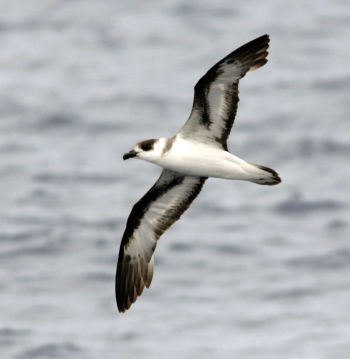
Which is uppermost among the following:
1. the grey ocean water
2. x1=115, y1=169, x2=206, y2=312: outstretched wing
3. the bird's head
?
the grey ocean water

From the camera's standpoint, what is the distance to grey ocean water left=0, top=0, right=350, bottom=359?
3688 centimetres

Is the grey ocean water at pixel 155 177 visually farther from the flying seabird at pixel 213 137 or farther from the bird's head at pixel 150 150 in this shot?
the bird's head at pixel 150 150

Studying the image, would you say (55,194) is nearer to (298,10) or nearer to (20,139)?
(20,139)

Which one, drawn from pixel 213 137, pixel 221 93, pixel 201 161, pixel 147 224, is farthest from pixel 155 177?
pixel 221 93

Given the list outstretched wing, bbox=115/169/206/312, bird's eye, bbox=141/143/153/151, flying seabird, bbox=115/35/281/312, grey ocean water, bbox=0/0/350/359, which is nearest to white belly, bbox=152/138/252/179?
flying seabird, bbox=115/35/281/312

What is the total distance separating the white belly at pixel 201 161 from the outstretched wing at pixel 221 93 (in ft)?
0.67

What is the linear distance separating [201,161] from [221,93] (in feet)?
3.23

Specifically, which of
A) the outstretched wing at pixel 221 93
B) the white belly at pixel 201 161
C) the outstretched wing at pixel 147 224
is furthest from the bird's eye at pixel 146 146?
the outstretched wing at pixel 147 224

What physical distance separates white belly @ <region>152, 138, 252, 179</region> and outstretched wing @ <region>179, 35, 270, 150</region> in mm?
205

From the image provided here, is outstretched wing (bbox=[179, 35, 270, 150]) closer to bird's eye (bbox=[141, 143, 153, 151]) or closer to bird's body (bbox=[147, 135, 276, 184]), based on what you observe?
bird's body (bbox=[147, 135, 276, 184])

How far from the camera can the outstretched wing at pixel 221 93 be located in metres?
15.8

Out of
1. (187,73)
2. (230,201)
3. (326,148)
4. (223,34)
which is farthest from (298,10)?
(230,201)

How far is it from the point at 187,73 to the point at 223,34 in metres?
6.01

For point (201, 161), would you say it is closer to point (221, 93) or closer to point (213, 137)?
point (213, 137)
